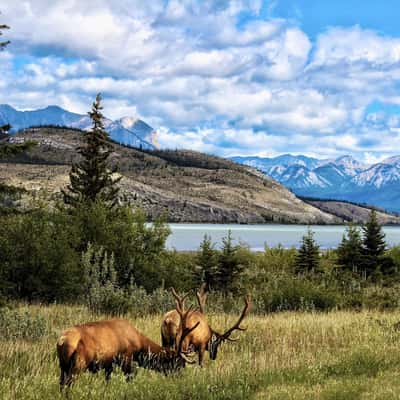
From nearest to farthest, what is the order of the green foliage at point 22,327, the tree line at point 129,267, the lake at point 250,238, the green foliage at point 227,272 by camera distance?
the green foliage at point 22,327, the tree line at point 129,267, the green foliage at point 227,272, the lake at point 250,238

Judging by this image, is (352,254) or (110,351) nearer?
(110,351)

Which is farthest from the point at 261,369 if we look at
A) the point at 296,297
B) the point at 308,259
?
the point at 308,259

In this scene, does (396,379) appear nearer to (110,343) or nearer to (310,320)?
(110,343)

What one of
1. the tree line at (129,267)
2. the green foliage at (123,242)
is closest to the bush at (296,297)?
the tree line at (129,267)

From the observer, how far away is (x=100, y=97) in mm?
44000

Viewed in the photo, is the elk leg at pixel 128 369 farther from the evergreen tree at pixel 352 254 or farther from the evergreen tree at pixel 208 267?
the evergreen tree at pixel 352 254

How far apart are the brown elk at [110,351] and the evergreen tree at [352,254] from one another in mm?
25809

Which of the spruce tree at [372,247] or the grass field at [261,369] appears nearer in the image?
the grass field at [261,369]

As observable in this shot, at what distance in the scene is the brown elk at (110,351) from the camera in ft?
20.1

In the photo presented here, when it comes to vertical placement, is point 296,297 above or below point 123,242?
below

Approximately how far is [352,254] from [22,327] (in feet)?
81.6

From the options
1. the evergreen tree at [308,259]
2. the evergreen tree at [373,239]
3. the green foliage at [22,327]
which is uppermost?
the evergreen tree at [373,239]

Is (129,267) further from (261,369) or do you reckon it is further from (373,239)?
(373,239)

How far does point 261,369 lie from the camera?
8.41 metres
